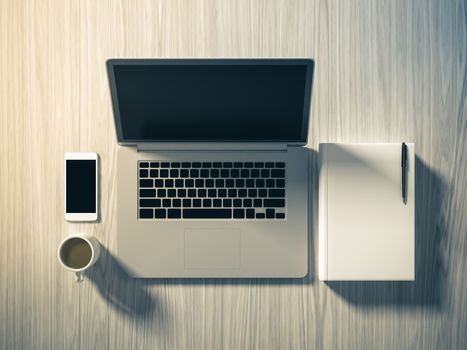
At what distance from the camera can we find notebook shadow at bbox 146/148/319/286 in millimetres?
893

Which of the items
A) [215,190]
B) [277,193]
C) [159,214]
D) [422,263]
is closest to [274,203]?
[277,193]

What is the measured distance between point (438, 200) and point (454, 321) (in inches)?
10.8

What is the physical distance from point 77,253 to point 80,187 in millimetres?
148

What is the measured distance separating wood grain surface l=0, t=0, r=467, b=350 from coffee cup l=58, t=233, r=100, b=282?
55 millimetres

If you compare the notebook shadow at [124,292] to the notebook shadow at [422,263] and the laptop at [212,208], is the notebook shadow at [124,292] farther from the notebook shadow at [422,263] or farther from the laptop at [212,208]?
the notebook shadow at [422,263]

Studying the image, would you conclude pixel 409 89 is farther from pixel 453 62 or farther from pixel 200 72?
pixel 200 72

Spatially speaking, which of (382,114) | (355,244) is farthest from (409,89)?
(355,244)

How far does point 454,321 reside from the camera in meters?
0.91

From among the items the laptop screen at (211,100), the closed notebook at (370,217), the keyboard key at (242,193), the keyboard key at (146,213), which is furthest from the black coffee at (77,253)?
the closed notebook at (370,217)

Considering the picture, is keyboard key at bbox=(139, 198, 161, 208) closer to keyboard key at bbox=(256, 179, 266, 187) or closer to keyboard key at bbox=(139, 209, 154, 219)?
keyboard key at bbox=(139, 209, 154, 219)

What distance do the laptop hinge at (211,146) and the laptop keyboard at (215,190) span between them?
3 cm

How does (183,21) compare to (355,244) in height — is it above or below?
above

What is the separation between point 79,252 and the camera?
0.85 metres

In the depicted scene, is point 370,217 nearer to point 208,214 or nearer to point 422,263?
point 422,263
